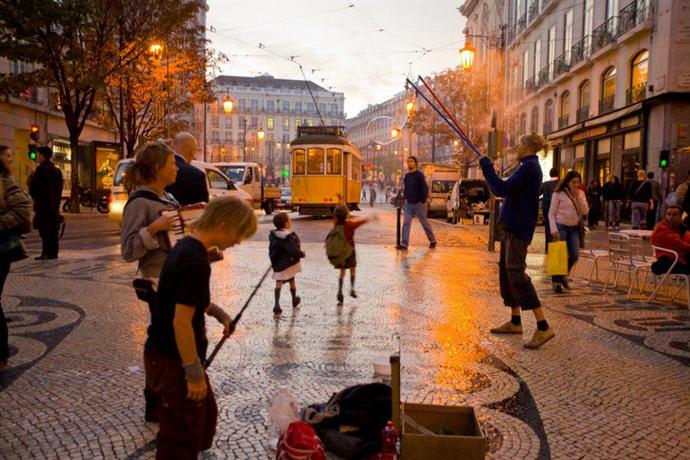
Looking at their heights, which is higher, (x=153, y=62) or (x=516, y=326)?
(x=153, y=62)

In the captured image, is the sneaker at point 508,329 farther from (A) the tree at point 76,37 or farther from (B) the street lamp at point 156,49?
(B) the street lamp at point 156,49

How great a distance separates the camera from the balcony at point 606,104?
26484mm

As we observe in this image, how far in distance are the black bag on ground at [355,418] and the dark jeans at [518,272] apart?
2583 millimetres

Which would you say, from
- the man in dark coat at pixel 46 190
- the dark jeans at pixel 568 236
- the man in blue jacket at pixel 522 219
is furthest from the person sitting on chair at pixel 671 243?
the man in dark coat at pixel 46 190

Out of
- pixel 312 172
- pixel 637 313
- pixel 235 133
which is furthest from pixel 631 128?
pixel 235 133

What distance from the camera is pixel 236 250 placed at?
1293 centimetres

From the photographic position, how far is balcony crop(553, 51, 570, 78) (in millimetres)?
31388

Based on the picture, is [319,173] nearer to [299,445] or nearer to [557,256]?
[557,256]

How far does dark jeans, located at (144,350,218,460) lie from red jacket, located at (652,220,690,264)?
6649 millimetres

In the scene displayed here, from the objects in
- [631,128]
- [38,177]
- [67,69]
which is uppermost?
[67,69]

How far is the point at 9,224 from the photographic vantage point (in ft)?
15.6

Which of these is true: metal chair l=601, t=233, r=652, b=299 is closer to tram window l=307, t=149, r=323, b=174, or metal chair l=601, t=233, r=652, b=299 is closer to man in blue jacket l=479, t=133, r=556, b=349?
man in blue jacket l=479, t=133, r=556, b=349

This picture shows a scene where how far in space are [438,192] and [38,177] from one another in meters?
23.4

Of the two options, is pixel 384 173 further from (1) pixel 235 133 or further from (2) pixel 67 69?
(2) pixel 67 69
